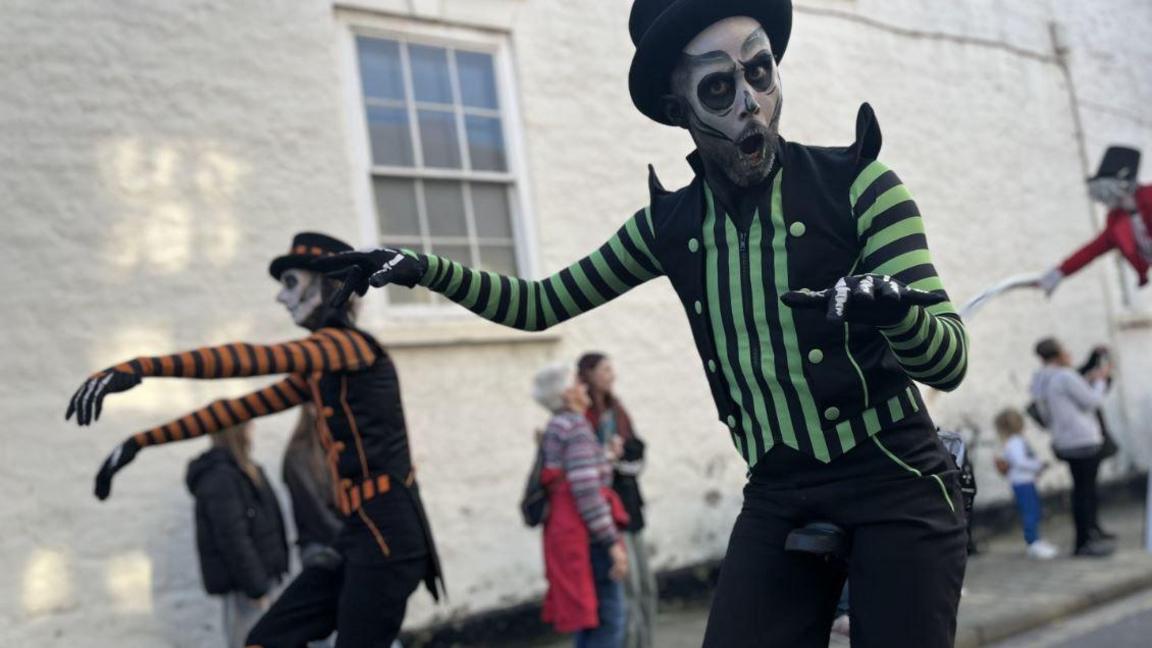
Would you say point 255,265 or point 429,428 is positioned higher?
point 255,265

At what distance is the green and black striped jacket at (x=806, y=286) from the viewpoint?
2375 mm

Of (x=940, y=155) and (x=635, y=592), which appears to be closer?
(x=635, y=592)

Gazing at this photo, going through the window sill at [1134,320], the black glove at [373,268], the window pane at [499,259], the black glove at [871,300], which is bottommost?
the window sill at [1134,320]

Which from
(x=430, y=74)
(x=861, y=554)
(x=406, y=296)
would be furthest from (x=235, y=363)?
(x=430, y=74)

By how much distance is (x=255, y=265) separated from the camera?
23.5 ft

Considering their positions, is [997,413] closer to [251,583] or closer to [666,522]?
[666,522]

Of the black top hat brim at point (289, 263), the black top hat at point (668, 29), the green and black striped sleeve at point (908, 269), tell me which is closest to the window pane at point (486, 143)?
the black top hat brim at point (289, 263)

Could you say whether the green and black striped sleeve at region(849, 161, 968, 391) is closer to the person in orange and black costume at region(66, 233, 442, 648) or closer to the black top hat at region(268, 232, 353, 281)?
the person in orange and black costume at region(66, 233, 442, 648)

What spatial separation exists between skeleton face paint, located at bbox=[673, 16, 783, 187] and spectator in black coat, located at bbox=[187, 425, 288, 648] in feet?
14.6

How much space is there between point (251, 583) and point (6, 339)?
1923 mm

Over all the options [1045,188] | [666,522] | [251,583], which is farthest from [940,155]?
[251,583]

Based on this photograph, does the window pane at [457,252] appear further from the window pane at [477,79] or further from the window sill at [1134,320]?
the window sill at [1134,320]

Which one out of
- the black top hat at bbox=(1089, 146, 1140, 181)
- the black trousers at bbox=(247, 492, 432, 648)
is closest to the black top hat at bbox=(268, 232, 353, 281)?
the black trousers at bbox=(247, 492, 432, 648)

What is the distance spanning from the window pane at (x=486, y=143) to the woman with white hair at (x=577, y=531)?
110 inches
